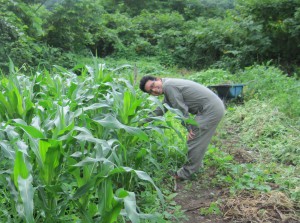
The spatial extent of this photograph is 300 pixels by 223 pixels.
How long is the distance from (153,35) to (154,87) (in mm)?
13534

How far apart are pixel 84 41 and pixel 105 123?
12.0m

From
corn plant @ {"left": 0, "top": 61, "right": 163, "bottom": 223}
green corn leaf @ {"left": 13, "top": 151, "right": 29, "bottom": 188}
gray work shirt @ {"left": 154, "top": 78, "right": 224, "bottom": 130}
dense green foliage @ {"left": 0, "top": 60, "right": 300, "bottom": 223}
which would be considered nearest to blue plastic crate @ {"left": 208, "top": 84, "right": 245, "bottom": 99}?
dense green foliage @ {"left": 0, "top": 60, "right": 300, "bottom": 223}

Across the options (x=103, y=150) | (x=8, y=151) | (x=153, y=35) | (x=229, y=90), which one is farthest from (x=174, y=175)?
(x=153, y=35)

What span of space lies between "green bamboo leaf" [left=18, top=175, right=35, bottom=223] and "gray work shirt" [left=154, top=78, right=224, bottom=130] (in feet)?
8.61

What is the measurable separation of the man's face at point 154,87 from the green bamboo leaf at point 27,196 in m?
2.50

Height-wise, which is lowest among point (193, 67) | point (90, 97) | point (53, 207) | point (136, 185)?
point (193, 67)

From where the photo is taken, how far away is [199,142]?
4.75 m

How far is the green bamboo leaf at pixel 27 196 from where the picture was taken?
203 cm

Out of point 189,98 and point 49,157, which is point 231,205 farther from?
point 49,157

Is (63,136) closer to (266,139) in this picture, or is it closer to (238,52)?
(266,139)

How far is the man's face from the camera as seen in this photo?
4.55m

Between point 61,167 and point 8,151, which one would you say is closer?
point 8,151

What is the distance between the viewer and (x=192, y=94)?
4.71 m

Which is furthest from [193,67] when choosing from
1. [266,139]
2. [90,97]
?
[90,97]
